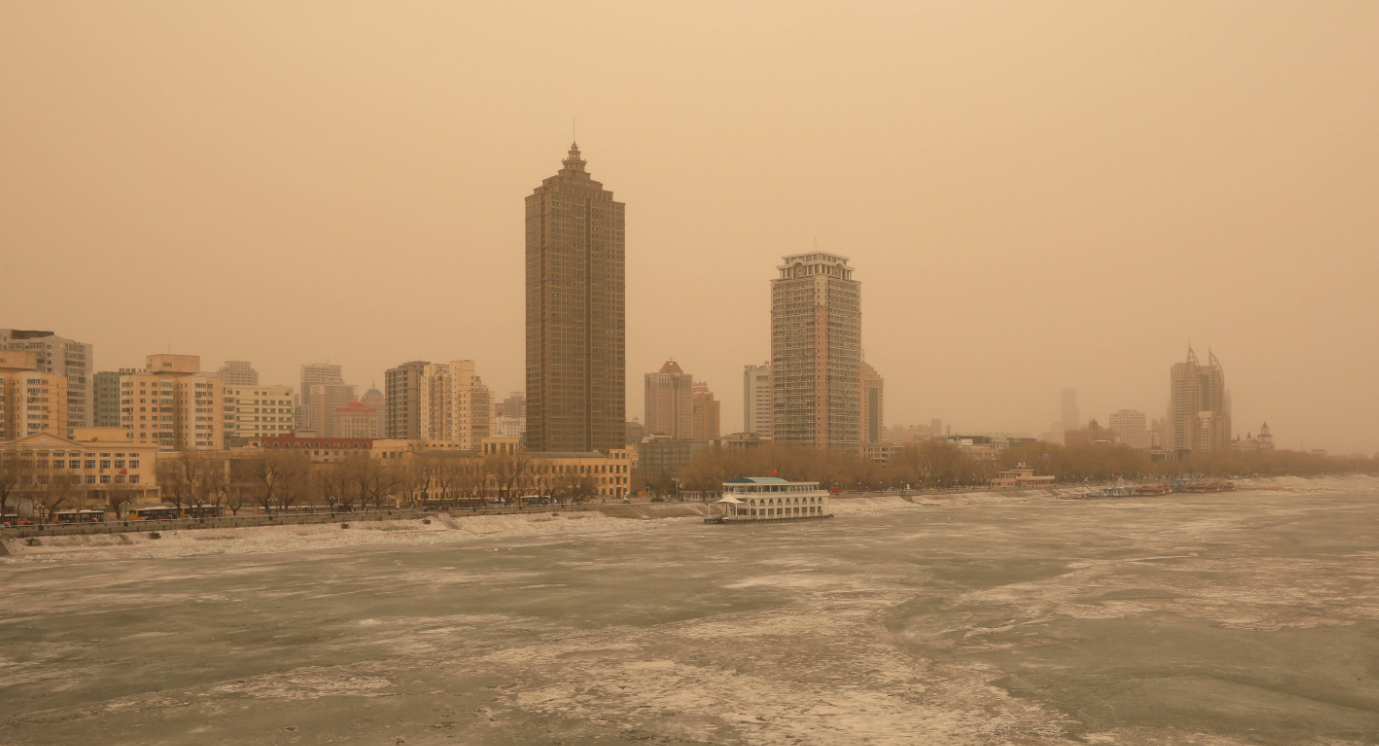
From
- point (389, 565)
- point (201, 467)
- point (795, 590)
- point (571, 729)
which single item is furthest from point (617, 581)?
point (201, 467)

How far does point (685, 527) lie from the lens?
13200cm

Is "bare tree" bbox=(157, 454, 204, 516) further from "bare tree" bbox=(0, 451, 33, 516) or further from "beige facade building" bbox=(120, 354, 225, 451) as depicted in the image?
"beige facade building" bbox=(120, 354, 225, 451)

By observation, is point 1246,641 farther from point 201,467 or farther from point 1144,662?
point 201,467

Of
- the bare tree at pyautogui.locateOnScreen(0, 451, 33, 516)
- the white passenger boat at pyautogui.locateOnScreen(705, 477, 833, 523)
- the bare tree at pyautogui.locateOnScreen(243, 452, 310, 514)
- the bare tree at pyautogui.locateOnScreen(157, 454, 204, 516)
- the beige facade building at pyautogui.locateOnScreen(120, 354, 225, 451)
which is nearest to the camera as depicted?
the bare tree at pyautogui.locateOnScreen(0, 451, 33, 516)

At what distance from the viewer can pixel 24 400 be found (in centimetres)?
16912

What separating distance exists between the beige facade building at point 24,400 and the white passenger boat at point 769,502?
118 meters

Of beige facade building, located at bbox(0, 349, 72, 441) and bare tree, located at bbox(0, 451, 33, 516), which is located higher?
beige facade building, located at bbox(0, 349, 72, 441)

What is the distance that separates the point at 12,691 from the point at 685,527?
94165 mm

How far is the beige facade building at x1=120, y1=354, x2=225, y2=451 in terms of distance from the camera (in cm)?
18850

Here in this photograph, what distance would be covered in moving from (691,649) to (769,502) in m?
94.0

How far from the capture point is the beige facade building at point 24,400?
552 feet

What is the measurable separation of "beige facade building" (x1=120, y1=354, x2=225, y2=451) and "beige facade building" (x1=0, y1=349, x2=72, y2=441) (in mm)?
14538

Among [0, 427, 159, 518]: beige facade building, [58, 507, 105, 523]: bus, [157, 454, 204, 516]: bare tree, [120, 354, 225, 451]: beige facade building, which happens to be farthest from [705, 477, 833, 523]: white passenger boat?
[120, 354, 225, 451]: beige facade building

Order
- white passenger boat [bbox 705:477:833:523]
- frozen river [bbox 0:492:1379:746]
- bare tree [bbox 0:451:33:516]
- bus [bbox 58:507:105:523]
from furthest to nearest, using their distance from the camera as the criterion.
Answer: white passenger boat [bbox 705:477:833:523]
bus [bbox 58:507:105:523]
bare tree [bbox 0:451:33:516]
frozen river [bbox 0:492:1379:746]
